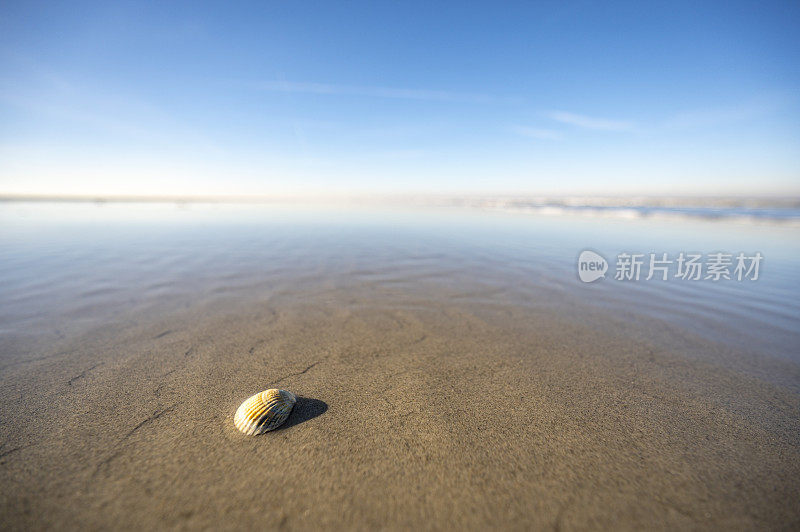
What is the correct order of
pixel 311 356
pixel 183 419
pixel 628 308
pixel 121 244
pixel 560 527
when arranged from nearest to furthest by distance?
1. pixel 560 527
2. pixel 183 419
3. pixel 311 356
4. pixel 628 308
5. pixel 121 244

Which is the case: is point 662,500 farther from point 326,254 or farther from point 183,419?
point 326,254

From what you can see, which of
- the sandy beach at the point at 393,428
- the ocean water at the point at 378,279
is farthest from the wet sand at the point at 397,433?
the ocean water at the point at 378,279

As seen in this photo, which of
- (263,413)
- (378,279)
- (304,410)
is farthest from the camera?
(378,279)

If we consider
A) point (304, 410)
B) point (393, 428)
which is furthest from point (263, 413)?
point (393, 428)

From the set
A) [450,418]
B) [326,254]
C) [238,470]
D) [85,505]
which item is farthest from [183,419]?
[326,254]

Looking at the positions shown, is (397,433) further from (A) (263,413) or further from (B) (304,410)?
(A) (263,413)

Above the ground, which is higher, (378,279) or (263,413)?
(378,279)
